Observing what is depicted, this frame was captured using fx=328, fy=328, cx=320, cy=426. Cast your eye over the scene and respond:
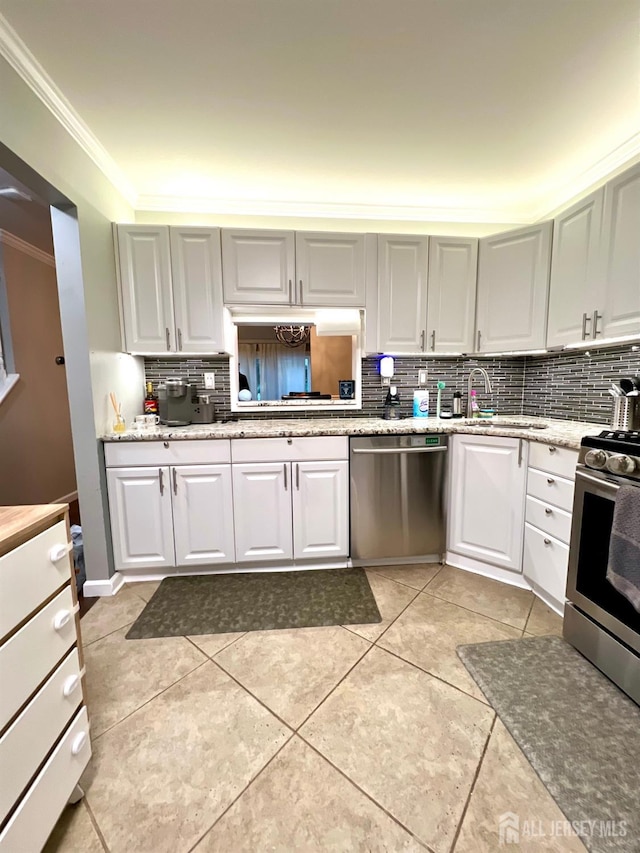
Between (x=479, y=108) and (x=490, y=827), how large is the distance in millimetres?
2813

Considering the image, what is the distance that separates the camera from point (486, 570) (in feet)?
6.86

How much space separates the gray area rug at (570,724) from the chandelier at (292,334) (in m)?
2.29

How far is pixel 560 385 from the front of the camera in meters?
2.43

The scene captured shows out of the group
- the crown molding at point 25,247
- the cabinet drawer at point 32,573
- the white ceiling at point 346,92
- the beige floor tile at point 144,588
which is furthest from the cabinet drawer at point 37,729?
the crown molding at point 25,247

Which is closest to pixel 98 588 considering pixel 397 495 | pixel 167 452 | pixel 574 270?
pixel 167 452

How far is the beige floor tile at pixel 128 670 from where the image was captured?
124 centimetres

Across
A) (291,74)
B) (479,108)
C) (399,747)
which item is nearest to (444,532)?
(399,747)

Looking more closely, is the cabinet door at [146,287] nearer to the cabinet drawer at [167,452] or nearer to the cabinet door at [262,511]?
the cabinet drawer at [167,452]

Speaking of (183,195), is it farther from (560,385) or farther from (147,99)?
(560,385)

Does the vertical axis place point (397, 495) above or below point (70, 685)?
above

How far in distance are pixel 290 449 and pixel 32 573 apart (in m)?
1.36

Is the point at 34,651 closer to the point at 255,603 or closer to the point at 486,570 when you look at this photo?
the point at 255,603

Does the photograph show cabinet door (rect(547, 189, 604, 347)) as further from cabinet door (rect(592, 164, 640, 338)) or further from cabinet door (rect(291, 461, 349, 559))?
cabinet door (rect(291, 461, 349, 559))

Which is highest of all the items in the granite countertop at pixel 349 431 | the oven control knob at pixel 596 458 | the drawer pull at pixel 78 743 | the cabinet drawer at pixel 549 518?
the granite countertop at pixel 349 431
